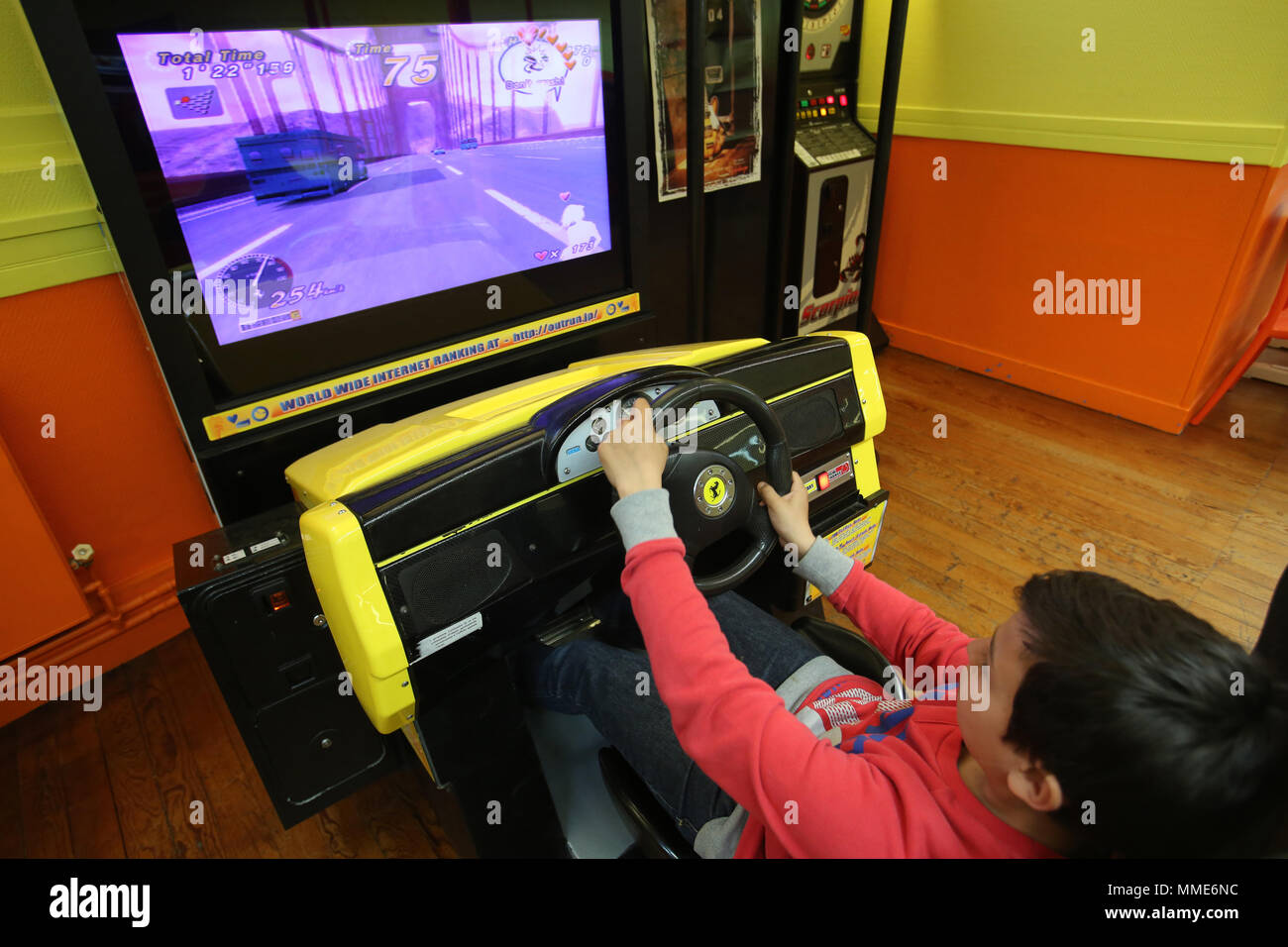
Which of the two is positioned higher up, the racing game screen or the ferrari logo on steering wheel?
the racing game screen

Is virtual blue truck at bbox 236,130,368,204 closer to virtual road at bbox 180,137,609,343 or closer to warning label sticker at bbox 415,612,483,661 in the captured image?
virtual road at bbox 180,137,609,343

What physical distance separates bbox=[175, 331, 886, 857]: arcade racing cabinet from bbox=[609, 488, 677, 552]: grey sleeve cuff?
94mm

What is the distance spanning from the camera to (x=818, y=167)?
309 cm

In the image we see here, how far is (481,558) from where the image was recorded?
1049mm

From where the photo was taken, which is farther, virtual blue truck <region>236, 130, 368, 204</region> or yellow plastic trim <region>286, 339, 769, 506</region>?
virtual blue truck <region>236, 130, 368, 204</region>

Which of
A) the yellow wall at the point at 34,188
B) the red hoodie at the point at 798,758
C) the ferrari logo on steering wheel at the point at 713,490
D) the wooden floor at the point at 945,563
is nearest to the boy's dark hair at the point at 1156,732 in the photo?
the red hoodie at the point at 798,758

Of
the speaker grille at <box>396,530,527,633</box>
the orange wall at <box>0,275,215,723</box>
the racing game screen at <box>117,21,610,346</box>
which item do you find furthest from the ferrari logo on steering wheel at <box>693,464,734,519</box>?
the orange wall at <box>0,275,215,723</box>

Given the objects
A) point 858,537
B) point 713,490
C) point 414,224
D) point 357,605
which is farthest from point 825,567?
point 414,224

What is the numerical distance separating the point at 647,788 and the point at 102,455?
1.75 metres

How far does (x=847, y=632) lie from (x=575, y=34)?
1357mm

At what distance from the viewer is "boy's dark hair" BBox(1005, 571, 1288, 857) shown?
638mm

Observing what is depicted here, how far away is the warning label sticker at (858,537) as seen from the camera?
153 centimetres
